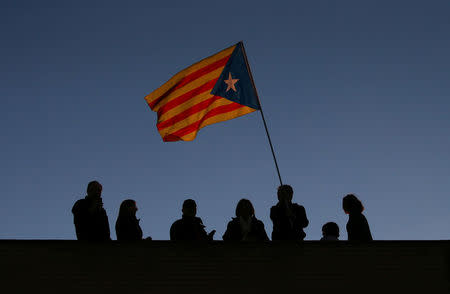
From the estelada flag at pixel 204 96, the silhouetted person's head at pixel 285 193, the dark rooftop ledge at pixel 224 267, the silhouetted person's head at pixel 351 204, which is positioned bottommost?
the dark rooftop ledge at pixel 224 267

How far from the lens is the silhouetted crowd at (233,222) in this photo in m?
6.44

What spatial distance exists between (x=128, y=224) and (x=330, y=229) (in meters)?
2.88

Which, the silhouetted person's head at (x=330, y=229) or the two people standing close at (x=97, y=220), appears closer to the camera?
the two people standing close at (x=97, y=220)

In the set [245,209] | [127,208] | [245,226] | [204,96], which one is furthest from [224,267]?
[204,96]

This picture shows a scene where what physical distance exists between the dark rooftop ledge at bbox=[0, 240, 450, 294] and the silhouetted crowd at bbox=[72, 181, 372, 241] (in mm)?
416

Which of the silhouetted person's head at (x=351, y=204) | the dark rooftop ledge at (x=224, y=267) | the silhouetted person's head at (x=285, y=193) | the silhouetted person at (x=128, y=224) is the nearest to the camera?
the dark rooftop ledge at (x=224, y=267)

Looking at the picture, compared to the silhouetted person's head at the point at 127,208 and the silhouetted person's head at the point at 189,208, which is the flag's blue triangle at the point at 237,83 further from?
the silhouetted person's head at the point at 127,208

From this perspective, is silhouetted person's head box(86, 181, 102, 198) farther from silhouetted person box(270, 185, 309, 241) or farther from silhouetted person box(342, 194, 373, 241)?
silhouetted person box(342, 194, 373, 241)

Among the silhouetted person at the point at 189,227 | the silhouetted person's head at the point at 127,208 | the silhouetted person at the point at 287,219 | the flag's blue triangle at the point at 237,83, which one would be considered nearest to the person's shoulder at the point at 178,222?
the silhouetted person at the point at 189,227

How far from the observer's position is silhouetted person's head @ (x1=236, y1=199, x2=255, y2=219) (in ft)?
22.9

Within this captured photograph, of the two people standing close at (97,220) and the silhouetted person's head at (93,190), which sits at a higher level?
the silhouetted person's head at (93,190)

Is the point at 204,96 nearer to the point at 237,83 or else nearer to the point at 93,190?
the point at 237,83

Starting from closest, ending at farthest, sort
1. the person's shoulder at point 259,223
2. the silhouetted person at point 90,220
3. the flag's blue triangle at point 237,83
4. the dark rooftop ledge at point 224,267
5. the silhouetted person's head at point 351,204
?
the dark rooftop ledge at point 224,267
the silhouetted person at point 90,220
the silhouetted person's head at point 351,204
the person's shoulder at point 259,223
the flag's blue triangle at point 237,83

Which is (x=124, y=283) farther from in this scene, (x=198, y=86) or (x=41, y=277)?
(x=198, y=86)
